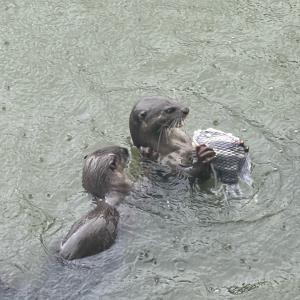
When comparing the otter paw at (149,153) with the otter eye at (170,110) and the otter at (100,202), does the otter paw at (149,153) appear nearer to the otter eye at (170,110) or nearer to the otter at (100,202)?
the otter at (100,202)

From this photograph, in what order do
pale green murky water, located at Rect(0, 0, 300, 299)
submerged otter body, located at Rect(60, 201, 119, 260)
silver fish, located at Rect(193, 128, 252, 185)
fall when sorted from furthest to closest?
silver fish, located at Rect(193, 128, 252, 185)
pale green murky water, located at Rect(0, 0, 300, 299)
submerged otter body, located at Rect(60, 201, 119, 260)

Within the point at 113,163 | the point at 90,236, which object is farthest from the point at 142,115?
the point at 90,236

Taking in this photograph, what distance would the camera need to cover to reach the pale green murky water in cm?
518

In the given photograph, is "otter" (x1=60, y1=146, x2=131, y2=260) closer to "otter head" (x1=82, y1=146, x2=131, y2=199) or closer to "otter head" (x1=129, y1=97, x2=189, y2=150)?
"otter head" (x1=82, y1=146, x2=131, y2=199)

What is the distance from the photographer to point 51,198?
604 centimetres

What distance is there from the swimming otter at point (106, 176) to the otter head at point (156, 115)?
0.92 feet

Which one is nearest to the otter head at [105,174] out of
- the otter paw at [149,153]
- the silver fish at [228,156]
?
the otter paw at [149,153]

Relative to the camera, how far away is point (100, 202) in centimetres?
555

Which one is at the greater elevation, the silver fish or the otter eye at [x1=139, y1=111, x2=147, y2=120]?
the otter eye at [x1=139, y1=111, x2=147, y2=120]

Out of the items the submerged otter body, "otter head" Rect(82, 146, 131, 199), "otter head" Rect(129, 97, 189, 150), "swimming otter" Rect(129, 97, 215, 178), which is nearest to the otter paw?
"swimming otter" Rect(129, 97, 215, 178)

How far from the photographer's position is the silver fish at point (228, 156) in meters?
5.71

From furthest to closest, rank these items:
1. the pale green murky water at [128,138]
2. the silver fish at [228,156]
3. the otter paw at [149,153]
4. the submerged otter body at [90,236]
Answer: the otter paw at [149,153] < the silver fish at [228,156] < the pale green murky water at [128,138] < the submerged otter body at [90,236]

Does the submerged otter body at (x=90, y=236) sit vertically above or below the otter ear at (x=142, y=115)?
below

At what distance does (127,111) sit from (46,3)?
91.5 inches
